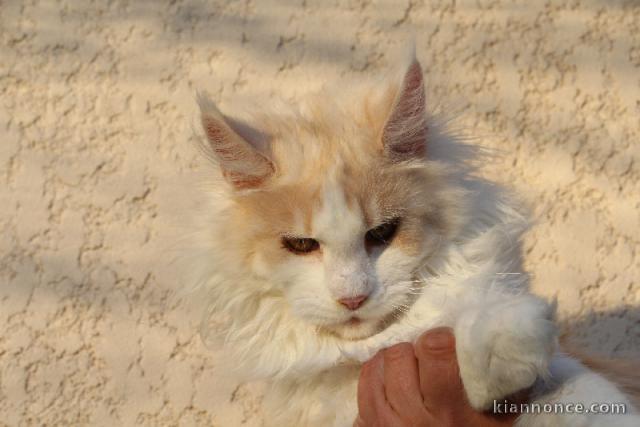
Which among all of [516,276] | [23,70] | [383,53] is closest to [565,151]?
[383,53]

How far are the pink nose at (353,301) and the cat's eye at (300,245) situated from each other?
119 mm

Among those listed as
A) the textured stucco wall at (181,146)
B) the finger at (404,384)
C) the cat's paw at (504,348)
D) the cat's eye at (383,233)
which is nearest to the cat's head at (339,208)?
the cat's eye at (383,233)

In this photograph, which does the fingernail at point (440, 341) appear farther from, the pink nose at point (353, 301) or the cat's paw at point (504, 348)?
the pink nose at point (353, 301)

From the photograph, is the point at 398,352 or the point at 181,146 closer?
the point at 398,352

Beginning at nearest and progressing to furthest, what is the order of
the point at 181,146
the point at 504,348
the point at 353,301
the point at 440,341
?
the point at 504,348
the point at 440,341
the point at 353,301
the point at 181,146

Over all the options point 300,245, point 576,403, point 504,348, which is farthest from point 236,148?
point 576,403

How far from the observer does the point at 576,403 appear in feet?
3.08

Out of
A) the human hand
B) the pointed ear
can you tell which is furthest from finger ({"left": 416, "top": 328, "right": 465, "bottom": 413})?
the pointed ear

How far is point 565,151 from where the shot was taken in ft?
6.10

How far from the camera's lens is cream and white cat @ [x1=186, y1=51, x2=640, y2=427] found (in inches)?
44.4

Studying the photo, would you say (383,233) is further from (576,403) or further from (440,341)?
(576,403)

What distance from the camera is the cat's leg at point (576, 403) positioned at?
35.4 inches

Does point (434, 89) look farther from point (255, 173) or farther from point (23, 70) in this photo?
point (23, 70)

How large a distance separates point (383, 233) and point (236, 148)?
31 centimetres
